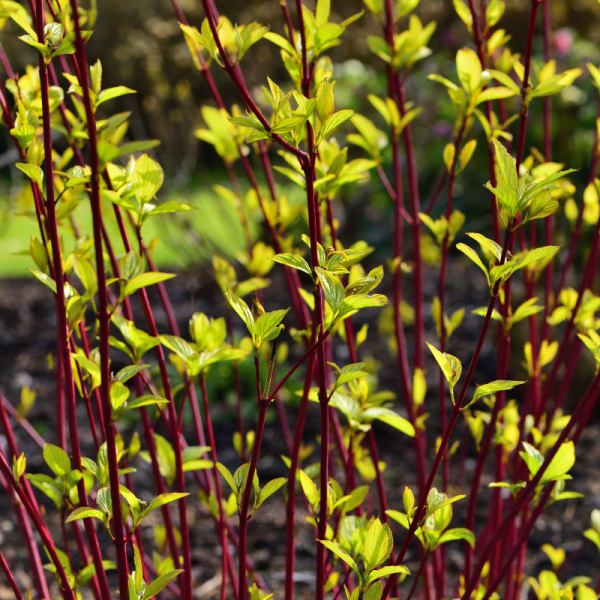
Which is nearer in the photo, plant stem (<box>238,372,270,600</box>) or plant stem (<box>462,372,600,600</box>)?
plant stem (<box>238,372,270,600</box>)

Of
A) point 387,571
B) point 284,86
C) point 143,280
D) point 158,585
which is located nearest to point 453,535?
point 387,571

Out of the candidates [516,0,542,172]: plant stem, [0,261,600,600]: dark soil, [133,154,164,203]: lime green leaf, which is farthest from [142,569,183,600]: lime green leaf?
[0,261,600,600]: dark soil

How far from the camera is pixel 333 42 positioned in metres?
0.91

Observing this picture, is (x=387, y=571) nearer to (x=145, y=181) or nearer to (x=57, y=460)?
(x=57, y=460)

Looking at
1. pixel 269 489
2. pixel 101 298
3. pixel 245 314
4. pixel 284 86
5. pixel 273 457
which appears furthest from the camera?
pixel 284 86

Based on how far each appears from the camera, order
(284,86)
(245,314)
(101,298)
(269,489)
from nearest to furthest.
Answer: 1. (101,298)
2. (245,314)
3. (269,489)
4. (284,86)

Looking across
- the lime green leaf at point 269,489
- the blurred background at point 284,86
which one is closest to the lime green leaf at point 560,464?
the lime green leaf at point 269,489

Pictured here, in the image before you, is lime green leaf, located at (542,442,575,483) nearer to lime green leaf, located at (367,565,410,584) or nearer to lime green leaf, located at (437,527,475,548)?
lime green leaf, located at (437,527,475,548)

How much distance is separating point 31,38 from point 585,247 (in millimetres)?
3196

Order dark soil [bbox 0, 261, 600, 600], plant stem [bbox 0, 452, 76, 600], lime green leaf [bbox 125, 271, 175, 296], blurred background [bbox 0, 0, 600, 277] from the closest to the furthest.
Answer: lime green leaf [bbox 125, 271, 175, 296]
plant stem [bbox 0, 452, 76, 600]
dark soil [bbox 0, 261, 600, 600]
blurred background [bbox 0, 0, 600, 277]

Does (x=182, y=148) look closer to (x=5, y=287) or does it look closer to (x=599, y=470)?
(x=5, y=287)

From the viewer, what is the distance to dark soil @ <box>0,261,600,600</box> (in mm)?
1957

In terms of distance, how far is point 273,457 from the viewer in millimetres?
2619


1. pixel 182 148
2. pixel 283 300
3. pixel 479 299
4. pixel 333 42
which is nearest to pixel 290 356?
pixel 283 300
